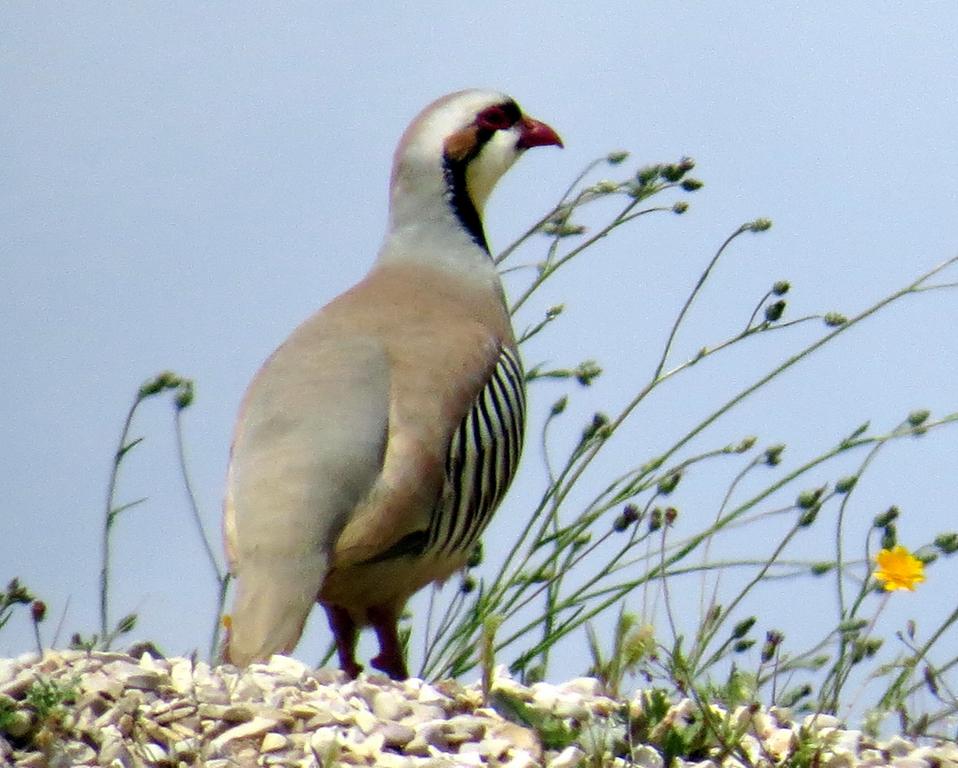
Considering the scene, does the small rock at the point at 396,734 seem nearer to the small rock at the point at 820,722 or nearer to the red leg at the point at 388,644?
the small rock at the point at 820,722

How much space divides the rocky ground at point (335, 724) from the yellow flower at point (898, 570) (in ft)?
2.40

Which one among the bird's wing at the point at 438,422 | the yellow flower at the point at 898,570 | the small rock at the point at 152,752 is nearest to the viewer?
the small rock at the point at 152,752

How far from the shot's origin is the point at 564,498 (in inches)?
234

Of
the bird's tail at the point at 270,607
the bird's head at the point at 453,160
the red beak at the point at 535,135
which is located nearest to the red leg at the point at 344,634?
the bird's tail at the point at 270,607

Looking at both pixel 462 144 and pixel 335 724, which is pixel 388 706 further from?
pixel 462 144

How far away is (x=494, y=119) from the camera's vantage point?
6875 millimetres

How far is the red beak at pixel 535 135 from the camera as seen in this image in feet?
23.1

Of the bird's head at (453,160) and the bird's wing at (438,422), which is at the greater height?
the bird's head at (453,160)

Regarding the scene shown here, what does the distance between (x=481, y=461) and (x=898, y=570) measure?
1.30m

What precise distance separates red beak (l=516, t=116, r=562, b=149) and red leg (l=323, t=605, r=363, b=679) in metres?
2.05

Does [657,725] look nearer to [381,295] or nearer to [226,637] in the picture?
[226,637]

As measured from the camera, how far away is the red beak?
703 cm

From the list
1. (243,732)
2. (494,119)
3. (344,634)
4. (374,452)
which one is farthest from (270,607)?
(494,119)

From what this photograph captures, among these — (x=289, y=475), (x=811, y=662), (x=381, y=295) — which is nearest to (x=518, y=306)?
(x=381, y=295)
